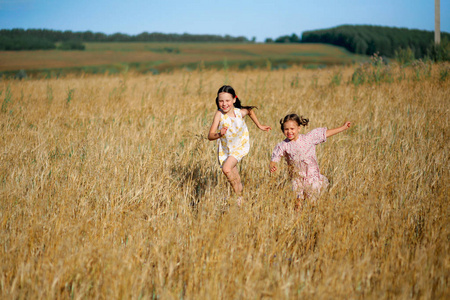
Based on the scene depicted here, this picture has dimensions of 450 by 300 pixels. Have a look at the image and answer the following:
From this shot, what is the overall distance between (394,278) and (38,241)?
7.95ft

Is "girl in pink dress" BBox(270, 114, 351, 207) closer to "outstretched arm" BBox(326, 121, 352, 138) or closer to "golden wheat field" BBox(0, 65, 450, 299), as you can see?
"outstretched arm" BBox(326, 121, 352, 138)

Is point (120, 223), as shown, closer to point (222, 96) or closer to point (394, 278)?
point (222, 96)

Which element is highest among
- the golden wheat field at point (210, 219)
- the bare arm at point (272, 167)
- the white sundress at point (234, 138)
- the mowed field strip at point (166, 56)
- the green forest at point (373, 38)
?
the green forest at point (373, 38)

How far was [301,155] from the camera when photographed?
10.6 ft

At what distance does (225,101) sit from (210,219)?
1056 millimetres

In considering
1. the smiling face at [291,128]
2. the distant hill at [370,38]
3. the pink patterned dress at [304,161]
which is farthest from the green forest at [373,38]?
the smiling face at [291,128]

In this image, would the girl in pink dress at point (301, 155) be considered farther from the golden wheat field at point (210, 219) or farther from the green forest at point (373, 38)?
the green forest at point (373, 38)

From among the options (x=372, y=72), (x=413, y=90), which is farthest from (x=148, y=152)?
(x=372, y=72)

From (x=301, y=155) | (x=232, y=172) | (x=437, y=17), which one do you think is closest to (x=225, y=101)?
(x=232, y=172)

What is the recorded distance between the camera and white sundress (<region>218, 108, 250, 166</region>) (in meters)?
3.10

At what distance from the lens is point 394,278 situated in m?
2.06

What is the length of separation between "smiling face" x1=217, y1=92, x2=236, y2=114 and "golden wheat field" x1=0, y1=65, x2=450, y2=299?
1.78 ft

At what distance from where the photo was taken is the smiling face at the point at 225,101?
9.91ft

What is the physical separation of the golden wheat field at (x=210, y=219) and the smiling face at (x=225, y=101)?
0.54 meters
